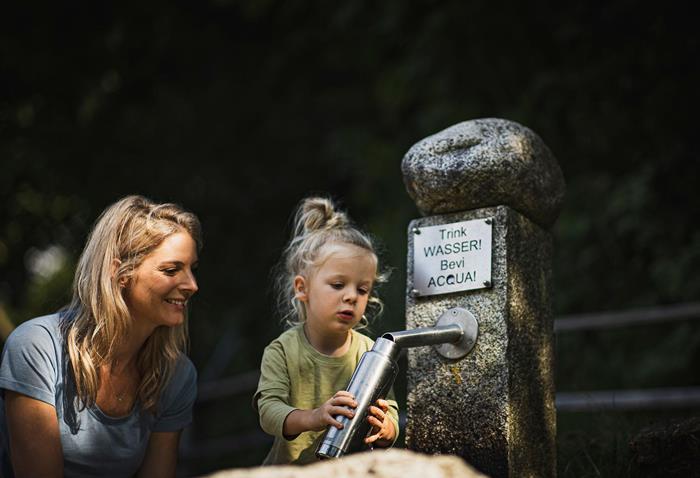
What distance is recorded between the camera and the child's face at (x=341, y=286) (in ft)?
8.94

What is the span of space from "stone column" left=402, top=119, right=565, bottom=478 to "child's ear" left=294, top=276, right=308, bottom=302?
13.4 inches

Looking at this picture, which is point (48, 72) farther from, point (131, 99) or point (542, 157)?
point (542, 157)

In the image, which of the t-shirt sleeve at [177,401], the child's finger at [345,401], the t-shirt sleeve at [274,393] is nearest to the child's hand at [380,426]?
the child's finger at [345,401]

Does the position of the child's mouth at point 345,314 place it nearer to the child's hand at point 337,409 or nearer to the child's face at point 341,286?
the child's face at point 341,286

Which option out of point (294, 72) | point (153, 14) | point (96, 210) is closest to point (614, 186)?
point (294, 72)

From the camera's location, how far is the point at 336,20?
6418 millimetres

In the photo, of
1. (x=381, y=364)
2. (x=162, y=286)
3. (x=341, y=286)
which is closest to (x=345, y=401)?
(x=381, y=364)

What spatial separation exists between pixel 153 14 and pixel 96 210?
181cm

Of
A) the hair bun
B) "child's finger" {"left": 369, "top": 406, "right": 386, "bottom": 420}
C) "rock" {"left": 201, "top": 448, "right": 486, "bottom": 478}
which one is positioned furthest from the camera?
the hair bun

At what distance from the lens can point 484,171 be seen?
8.89 feet

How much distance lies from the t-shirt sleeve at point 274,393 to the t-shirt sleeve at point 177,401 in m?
0.25

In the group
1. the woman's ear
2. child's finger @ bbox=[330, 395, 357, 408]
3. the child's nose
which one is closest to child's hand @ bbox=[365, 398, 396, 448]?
child's finger @ bbox=[330, 395, 357, 408]

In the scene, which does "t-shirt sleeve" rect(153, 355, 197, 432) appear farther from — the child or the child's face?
the child's face

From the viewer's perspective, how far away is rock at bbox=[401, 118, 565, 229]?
107 inches
